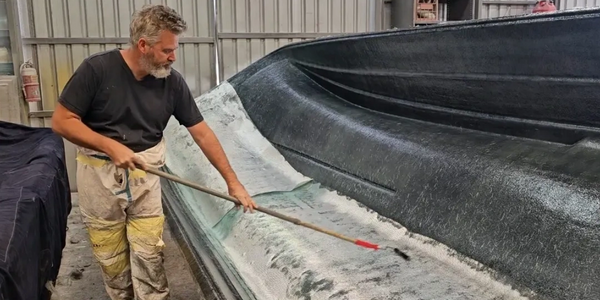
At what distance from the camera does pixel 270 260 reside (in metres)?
1.60

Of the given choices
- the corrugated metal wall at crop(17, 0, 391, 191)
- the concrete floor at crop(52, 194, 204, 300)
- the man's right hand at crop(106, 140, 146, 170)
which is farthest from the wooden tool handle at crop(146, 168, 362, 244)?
the corrugated metal wall at crop(17, 0, 391, 191)

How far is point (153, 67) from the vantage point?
5.46 ft

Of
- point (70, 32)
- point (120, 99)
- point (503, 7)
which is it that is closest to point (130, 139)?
point (120, 99)

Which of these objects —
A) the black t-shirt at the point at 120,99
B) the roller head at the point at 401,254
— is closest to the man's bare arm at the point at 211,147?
the black t-shirt at the point at 120,99

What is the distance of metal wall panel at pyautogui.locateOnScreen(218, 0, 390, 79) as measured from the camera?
4.65 meters

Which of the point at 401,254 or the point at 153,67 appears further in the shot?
the point at 153,67

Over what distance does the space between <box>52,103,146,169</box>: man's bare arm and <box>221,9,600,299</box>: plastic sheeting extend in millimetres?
864

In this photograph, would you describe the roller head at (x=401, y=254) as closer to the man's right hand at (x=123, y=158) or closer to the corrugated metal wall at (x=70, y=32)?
the man's right hand at (x=123, y=158)

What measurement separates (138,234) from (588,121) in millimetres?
1520

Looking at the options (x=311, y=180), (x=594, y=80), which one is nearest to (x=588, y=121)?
(x=594, y=80)

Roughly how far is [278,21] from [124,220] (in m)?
3.31

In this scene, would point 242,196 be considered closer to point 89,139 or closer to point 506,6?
point 89,139

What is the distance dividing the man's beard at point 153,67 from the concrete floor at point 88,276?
873 mm

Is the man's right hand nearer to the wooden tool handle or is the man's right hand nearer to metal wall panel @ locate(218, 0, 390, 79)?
the wooden tool handle
